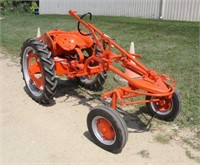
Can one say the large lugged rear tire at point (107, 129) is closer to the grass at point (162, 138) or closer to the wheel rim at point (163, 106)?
the grass at point (162, 138)

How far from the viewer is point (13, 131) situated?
14.0 ft

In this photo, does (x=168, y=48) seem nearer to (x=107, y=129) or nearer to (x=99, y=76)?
(x=99, y=76)

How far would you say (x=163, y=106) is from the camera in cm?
454

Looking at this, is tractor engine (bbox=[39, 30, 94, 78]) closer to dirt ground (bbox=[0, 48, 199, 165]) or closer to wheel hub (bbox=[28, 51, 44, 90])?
wheel hub (bbox=[28, 51, 44, 90])

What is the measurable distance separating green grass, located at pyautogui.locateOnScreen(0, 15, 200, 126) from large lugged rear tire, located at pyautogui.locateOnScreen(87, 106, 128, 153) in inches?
50.3

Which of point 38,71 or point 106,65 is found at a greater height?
point 106,65

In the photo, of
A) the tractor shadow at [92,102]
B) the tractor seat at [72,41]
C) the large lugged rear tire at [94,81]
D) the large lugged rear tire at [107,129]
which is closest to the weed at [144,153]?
the large lugged rear tire at [107,129]

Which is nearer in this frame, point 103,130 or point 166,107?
point 103,130

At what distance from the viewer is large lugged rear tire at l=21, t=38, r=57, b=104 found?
4.72 metres

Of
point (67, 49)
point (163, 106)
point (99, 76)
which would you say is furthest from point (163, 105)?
point (67, 49)

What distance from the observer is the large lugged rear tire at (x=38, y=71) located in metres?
4.72

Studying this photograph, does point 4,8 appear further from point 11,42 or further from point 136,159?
point 136,159

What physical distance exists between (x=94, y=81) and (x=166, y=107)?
5.35 feet

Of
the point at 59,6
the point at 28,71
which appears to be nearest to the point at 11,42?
the point at 28,71
